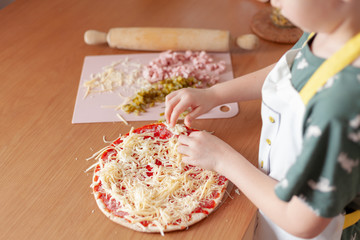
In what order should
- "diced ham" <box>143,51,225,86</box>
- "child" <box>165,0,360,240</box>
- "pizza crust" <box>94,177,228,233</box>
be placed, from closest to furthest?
1. "child" <box>165,0,360,240</box>
2. "pizza crust" <box>94,177,228,233</box>
3. "diced ham" <box>143,51,225,86</box>

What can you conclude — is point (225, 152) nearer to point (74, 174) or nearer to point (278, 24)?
point (74, 174)

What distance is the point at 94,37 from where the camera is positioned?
137 centimetres

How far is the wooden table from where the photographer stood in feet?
2.77

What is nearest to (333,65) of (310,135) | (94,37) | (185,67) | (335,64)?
(335,64)

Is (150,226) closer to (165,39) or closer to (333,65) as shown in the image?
(333,65)

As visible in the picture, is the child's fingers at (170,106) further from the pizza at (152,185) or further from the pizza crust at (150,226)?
the pizza crust at (150,226)

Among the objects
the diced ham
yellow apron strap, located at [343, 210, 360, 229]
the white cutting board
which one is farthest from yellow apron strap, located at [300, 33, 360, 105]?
the diced ham

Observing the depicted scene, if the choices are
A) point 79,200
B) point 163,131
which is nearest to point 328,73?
point 163,131

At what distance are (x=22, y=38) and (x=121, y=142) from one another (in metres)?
0.73

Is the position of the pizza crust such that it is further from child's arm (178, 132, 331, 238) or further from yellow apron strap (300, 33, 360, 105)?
yellow apron strap (300, 33, 360, 105)

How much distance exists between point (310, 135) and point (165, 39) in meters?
0.86

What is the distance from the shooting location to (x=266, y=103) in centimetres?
83

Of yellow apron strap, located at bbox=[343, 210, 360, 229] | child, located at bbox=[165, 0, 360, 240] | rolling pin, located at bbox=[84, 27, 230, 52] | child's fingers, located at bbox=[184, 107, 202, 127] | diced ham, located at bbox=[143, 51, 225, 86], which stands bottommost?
yellow apron strap, located at bbox=[343, 210, 360, 229]

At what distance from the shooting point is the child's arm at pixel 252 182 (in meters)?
0.66
